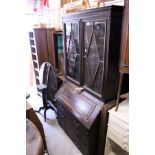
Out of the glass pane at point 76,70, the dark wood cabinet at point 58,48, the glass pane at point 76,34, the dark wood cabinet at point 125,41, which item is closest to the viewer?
the dark wood cabinet at point 125,41

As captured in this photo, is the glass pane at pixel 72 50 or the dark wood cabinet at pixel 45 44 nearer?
the glass pane at pixel 72 50

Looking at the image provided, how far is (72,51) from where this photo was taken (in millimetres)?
2412

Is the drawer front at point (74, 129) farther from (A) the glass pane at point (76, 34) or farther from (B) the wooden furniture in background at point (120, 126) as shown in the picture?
(A) the glass pane at point (76, 34)

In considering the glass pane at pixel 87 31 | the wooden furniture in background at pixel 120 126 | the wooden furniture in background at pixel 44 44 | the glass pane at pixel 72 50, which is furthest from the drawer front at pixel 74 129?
the wooden furniture in background at pixel 44 44

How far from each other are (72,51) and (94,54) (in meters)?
0.60

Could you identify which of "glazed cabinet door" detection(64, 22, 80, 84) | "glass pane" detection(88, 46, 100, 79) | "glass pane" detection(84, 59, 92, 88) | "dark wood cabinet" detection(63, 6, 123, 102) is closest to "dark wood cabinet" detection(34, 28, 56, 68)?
"glazed cabinet door" detection(64, 22, 80, 84)

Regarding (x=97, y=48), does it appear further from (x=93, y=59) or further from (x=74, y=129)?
(x=74, y=129)

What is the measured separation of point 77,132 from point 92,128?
391mm

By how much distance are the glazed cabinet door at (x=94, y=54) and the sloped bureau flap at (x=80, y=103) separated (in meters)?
0.13

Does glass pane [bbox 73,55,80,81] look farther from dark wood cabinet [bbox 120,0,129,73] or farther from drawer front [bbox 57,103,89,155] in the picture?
dark wood cabinet [bbox 120,0,129,73]

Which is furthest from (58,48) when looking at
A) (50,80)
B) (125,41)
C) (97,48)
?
(125,41)

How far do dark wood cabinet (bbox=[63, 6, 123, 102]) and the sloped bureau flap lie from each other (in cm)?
10

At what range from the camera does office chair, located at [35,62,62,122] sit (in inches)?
117

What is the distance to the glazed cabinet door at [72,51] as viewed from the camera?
87.6 inches
